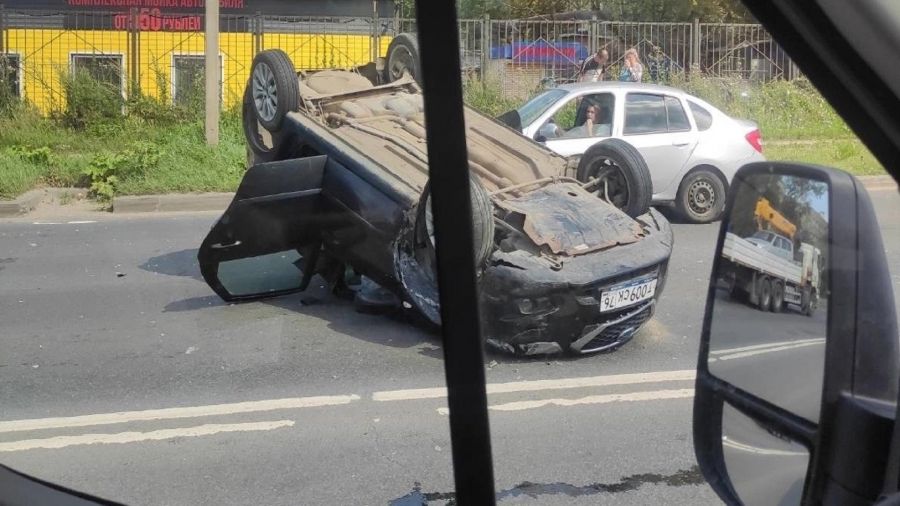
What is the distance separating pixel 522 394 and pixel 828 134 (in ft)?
3.92

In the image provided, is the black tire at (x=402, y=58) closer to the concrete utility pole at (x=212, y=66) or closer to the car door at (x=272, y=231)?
the car door at (x=272, y=231)

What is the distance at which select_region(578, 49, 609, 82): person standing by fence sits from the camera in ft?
5.51

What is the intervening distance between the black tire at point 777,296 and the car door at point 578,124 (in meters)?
0.70

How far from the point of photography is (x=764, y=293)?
4.53 ft

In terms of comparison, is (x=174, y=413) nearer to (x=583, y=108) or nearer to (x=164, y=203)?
(x=583, y=108)

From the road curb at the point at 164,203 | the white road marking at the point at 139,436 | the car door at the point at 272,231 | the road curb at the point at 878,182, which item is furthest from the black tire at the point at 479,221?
the road curb at the point at 164,203

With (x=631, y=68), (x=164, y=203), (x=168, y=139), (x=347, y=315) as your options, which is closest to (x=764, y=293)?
(x=631, y=68)

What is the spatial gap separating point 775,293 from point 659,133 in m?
0.78

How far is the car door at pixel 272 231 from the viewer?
2125 millimetres

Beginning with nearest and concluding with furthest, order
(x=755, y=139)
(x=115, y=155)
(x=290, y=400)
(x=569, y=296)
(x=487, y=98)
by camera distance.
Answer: (x=755, y=139) → (x=487, y=98) → (x=569, y=296) → (x=290, y=400) → (x=115, y=155)

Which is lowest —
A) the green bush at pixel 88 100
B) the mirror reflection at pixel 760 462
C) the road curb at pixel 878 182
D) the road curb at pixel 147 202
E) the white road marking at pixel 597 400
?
the white road marking at pixel 597 400

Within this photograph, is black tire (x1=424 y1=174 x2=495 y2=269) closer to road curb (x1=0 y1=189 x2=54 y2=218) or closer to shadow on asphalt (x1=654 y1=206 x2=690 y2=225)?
shadow on asphalt (x1=654 y1=206 x2=690 y2=225)

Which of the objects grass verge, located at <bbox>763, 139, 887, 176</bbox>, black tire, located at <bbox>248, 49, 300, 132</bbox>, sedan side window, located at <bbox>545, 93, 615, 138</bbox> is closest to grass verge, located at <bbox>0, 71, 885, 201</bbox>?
grass verge, located at <bbox>763, 139, 887, 176</bbox>

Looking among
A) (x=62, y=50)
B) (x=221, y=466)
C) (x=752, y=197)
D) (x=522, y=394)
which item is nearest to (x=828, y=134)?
(x=752, y=197)
